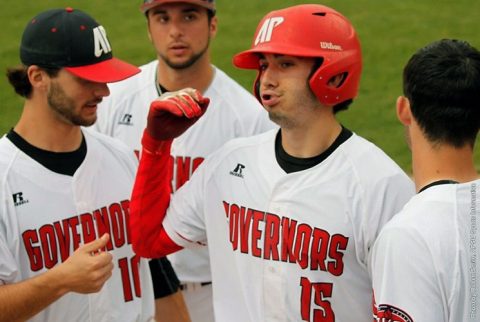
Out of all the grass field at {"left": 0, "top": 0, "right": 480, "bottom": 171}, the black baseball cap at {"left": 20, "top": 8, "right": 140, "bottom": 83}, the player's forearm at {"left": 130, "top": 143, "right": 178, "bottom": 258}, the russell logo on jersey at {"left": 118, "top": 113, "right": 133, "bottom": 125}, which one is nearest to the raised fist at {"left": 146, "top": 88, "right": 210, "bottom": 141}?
the player's forearm at {"left": 130, "top": 143, "right": 178, "bottom": 258}

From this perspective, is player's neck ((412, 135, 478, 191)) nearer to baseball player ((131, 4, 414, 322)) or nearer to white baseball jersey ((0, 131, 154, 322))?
baseball player ((131, 4, 414, 322))

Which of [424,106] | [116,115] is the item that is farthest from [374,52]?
[424,106]

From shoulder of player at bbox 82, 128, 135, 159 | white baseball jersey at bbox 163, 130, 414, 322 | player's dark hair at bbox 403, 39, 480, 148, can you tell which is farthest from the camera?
shoulder of player at bbox 82, 128, 135, 159

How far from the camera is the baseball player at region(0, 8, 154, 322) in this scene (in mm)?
4262

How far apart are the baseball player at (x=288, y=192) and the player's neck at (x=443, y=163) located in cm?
61

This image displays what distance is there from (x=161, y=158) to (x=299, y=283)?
0.79 metres

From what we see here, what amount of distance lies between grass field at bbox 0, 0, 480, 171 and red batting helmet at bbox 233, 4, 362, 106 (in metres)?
6.29

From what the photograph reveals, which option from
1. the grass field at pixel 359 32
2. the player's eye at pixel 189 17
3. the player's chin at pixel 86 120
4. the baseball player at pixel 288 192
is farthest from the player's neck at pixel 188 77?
the grass field at pixel 359 32

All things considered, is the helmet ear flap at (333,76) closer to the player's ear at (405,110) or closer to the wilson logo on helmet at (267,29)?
the wilson logo on helmet at (267,29)

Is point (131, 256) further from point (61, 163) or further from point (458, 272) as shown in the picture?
point (458, 272)

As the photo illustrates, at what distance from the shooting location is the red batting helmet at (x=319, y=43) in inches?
161

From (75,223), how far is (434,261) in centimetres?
181

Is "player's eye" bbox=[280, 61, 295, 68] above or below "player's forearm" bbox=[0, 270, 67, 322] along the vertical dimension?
above

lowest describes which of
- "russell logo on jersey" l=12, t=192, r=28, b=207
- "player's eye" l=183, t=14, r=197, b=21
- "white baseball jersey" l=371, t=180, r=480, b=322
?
"white baseball jersey" l=371, t=180, r=480, b=322
